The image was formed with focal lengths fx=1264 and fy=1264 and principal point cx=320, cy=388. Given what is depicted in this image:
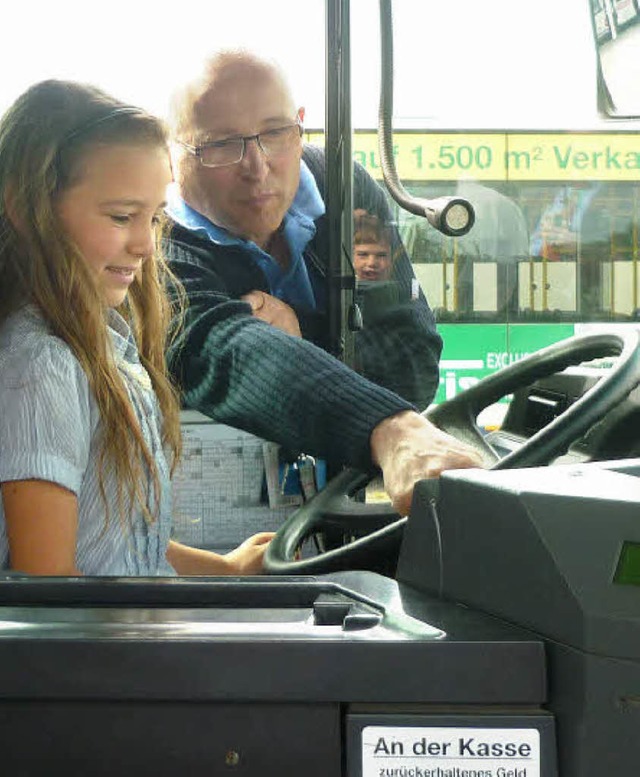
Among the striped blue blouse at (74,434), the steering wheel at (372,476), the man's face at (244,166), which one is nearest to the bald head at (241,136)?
the man's face at (244,166)

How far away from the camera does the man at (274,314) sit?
1735 mm

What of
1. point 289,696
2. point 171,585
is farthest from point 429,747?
point 171,585

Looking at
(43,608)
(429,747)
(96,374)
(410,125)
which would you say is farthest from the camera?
(410,125)

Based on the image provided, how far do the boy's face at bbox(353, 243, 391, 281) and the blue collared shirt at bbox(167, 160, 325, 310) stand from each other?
0.23 feet

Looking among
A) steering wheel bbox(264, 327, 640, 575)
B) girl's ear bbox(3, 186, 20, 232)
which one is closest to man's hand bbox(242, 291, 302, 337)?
steering wheel bbox(264, 327, 640, 575)

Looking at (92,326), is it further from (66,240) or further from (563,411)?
(563,411)

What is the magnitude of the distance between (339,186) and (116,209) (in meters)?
0.31

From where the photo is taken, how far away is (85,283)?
1.68 m

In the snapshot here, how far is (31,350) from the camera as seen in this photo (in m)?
1.61

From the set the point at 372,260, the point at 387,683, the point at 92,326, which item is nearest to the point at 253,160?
the point at 372,260

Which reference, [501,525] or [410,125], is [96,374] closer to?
[410,125]

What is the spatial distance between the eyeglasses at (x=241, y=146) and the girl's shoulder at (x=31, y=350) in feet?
1.07

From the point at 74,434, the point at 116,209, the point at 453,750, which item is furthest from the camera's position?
the point at 116,209

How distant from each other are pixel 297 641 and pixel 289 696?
3cm
